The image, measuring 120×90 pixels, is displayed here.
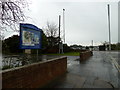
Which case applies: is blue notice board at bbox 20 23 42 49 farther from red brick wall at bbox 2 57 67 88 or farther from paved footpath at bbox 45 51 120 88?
paved footpath at bbox 45 51 120 88

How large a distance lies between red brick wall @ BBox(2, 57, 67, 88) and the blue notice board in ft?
4.14

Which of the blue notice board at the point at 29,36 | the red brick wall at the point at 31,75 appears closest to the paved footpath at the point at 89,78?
the red brick wall at the point at 31,75

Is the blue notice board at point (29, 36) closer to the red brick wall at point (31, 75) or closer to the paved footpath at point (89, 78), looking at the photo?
the red brick wall at point (31, 75)

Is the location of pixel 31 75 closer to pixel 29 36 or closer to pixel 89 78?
pixel 29 36

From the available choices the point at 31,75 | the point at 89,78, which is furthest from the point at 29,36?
the point at 89,78

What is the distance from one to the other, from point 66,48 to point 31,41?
107 ft

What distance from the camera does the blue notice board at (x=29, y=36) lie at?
5.77m

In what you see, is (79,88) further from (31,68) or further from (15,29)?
(15,29)

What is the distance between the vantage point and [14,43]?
3819cm

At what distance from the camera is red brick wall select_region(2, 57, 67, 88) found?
3.53 m

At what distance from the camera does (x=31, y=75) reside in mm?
4594

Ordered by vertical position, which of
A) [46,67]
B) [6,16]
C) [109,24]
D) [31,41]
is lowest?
[46,67]

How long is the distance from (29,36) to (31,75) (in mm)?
2210

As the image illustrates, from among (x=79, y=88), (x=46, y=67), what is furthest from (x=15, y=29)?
(x=79, y=88)
